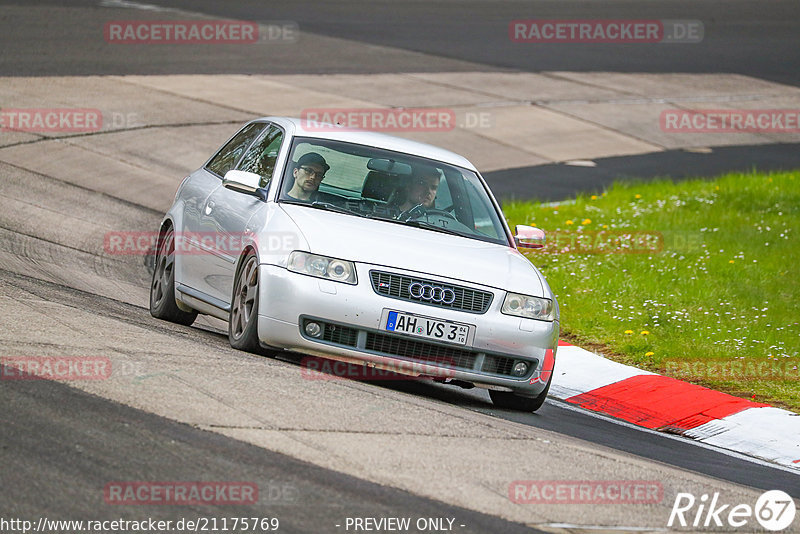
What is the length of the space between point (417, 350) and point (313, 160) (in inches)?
70.9

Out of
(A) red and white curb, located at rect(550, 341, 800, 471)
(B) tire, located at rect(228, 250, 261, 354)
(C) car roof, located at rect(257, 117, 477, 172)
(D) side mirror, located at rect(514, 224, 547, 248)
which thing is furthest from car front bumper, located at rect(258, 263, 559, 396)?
(A) red and white curb, located at rect(550, 341, 800, 471)

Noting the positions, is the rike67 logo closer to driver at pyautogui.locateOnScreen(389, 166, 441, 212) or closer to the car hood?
the car hood

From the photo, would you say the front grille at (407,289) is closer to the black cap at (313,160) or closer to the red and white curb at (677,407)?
the black cap at (313,160)

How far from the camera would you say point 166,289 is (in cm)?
935

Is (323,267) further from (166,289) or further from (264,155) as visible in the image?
(166,289)

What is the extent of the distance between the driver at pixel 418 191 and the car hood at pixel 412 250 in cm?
33

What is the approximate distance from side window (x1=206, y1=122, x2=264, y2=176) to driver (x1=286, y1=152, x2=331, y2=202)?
981 mm

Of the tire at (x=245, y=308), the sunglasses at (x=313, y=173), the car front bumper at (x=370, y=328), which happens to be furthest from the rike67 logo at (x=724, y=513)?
the sunglasses at (x=313, y=173)

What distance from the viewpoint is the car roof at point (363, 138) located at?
351 inches

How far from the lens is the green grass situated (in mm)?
10539

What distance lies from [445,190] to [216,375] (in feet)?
8.94

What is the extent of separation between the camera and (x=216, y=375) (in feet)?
22.5

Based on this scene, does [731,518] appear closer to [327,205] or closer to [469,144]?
[327,205]

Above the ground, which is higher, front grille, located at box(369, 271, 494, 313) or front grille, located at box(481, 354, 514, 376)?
front grille, located at box(369, 271, 494, 313)
